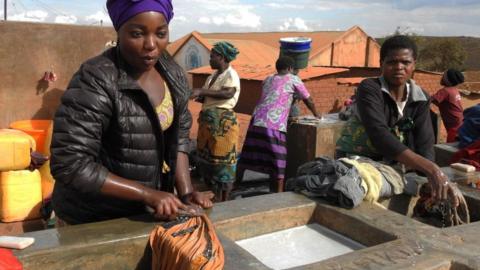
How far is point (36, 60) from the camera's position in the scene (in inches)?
197

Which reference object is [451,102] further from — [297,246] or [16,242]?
[16,242]

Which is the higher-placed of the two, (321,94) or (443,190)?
(321,94)

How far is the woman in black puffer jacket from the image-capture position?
1.60 metres

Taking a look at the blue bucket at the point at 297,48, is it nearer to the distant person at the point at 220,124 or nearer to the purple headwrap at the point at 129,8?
the distant person at the point at 220,124

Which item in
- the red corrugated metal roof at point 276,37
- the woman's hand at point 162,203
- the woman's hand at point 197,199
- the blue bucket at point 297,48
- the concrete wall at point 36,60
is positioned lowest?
the woman's hand at point 197,199

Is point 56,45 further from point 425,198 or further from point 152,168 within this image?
point 425,198

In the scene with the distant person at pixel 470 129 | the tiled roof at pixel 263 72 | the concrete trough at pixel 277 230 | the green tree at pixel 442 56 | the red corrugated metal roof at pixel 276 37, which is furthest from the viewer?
the green tree at pixel 442 56

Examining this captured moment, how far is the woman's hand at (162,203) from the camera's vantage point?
5.75ft

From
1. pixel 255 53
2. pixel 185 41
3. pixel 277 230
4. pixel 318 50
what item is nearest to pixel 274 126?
pixel 277 230

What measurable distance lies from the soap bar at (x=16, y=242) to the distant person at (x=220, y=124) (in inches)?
117

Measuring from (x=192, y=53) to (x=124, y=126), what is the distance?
14493mm

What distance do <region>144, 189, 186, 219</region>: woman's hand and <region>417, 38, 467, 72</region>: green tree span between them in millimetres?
27434

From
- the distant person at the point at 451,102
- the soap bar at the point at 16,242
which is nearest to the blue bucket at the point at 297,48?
the distant person at the point at 451,102

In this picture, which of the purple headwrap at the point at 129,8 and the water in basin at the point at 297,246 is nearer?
the purple headwrap at the point at 129,8
